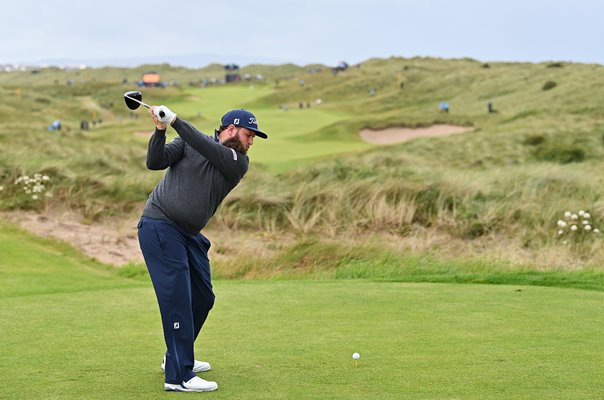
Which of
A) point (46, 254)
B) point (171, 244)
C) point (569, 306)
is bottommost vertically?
point (46, 254)

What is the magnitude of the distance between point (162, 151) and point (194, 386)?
141cm

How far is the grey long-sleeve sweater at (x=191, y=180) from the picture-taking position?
5418 millimetres

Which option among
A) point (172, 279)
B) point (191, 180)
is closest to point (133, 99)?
point (191, 180)

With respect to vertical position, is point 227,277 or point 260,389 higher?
point 260,389

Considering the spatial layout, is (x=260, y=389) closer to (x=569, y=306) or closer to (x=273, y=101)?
(x=569, y=306)

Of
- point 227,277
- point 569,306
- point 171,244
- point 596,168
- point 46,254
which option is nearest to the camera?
point 171,244

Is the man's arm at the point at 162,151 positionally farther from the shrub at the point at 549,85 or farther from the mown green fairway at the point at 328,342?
the shrub at the point at 549,85

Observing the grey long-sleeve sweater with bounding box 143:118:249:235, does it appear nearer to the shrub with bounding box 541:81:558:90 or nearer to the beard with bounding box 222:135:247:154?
the beard with bounding box 222:135:247:154

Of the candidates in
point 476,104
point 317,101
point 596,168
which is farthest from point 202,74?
point 596,168

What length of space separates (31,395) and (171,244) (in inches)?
47.2

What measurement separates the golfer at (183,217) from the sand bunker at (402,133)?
3399cm

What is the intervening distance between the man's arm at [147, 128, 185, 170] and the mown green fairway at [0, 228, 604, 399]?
4.43 ft

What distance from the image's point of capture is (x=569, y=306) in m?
7.97

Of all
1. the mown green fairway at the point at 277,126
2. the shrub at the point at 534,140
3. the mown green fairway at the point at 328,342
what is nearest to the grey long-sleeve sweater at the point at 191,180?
the mown green fairway at the point at 328,342
